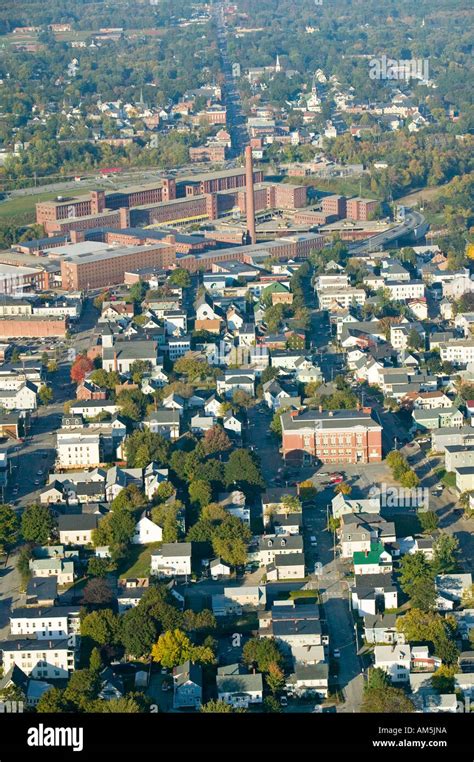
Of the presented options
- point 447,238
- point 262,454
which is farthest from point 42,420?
point 447,238

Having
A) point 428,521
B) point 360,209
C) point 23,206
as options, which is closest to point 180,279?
point 360,209

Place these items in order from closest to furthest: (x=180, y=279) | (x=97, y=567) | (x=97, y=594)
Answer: (x=97, y=594), (x=97, y=567), (x=180, y=279)

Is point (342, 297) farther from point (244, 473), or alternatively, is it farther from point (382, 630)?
point (382, 630)

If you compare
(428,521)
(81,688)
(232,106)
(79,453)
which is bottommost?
(232,106)

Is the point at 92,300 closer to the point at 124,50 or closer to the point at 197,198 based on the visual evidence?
the point at 197,198

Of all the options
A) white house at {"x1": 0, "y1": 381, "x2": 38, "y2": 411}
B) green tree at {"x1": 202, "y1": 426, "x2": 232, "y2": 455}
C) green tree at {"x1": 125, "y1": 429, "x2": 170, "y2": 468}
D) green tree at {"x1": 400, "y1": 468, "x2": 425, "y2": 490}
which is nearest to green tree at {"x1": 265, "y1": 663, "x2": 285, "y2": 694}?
green tree at {"x1": 400, "y1": 468, "x2": 425, "y2": 490}

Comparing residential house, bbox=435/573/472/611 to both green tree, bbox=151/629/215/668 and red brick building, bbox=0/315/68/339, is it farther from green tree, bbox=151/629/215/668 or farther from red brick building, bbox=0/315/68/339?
red brick building, bbox=0/315/68/339
